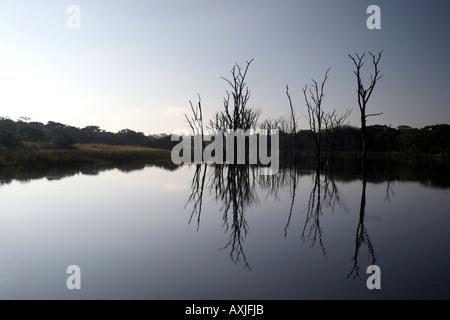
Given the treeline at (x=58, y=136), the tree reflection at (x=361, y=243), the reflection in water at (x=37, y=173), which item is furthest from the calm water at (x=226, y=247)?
the treeline at (x=58, y=136)

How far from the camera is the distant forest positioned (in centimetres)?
4291

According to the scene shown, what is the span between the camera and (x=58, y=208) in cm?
793

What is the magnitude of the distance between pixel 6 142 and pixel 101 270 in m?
40.3

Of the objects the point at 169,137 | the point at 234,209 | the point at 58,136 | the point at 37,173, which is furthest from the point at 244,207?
the point at 169,137

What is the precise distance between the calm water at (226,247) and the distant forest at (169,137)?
33.4 m

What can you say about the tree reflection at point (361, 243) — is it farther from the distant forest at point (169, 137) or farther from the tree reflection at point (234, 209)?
the distant forest at point (169, 137)

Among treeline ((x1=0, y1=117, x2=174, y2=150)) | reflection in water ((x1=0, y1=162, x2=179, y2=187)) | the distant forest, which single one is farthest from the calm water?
treeline ((x1=0, y1=117, x2=174, y2=150))

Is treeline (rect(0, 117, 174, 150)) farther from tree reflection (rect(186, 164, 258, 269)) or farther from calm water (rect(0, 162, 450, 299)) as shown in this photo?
calm water (rect(0, 162, 450, 299))

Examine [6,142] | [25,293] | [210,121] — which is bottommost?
[25,293]

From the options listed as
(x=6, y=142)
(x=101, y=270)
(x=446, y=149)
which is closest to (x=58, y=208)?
(x=101, y=270)

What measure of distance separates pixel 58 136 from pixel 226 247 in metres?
54.4

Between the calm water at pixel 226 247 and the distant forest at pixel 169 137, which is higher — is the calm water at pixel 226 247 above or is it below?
below

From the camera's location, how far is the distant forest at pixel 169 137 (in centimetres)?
4291

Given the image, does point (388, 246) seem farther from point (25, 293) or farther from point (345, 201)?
point (25, 293)
